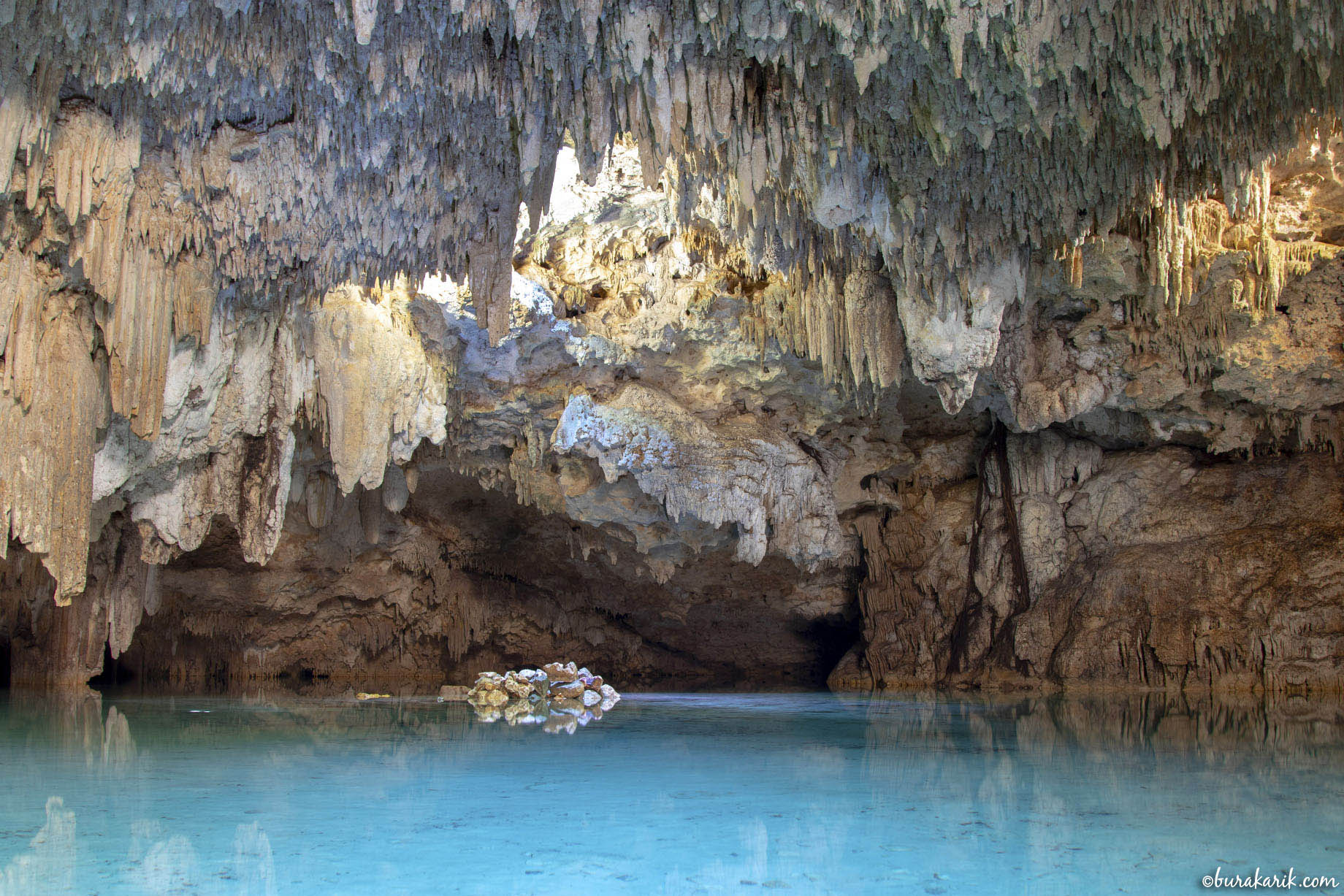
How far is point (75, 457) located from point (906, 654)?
11.7 metres

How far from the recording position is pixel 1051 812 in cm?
364

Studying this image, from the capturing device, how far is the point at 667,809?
3.78 meters

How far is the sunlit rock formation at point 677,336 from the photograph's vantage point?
619 cm

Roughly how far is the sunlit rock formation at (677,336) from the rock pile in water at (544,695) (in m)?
2.55

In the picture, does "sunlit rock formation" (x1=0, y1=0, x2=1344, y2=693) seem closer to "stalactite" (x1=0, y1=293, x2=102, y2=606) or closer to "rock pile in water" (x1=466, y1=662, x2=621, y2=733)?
"stalactite" (x1=0, y1=293, x2=102, y2=606)

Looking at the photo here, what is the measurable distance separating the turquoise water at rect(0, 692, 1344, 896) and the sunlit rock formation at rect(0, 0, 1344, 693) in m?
3.70

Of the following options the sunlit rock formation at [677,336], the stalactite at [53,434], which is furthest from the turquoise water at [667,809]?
the sunlit rock formation at [677,336]

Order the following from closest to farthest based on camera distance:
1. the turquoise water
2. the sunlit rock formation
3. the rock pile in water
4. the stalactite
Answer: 1. the turquoise water
2. the sunlit rock formation
3. the stalactite
4. the rock pile in water

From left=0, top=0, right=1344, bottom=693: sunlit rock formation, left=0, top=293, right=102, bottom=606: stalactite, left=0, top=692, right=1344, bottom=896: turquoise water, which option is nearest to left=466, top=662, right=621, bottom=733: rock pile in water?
left=0, top=692, right=1344, bottom=896: turquoise water

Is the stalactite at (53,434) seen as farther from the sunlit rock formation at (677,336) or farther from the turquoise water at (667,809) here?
the turquoise water at (667,809)

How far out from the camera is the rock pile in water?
8945mm

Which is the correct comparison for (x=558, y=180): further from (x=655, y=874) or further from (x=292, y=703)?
(x=655, y=874)

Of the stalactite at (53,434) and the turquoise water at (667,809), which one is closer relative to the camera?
the turquoise water at (667,809)

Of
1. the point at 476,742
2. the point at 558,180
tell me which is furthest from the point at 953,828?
the point at 558,180
